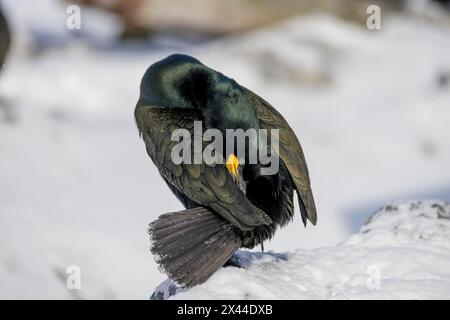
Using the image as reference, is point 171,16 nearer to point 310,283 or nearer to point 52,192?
point 52,192

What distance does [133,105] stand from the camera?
11.3m

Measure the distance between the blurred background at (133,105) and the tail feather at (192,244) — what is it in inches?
81.8

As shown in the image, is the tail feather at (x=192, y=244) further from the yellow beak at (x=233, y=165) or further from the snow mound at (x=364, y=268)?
the yellow beak at (x=233, y=165)

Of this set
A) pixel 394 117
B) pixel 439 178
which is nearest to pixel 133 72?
pixel 394 117

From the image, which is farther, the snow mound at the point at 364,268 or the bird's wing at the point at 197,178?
the bird's wing at the point at 197,178

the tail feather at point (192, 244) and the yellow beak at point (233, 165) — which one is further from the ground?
the yellow beak at point (233, 165)

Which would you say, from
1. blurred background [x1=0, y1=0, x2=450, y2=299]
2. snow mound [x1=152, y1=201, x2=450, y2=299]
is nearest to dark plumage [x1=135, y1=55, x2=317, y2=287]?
snow mound [x1=152, y1=201, x2=450, y2=299]

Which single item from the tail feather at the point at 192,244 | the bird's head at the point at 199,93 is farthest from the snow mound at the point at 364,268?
the bird's head at the point at 199,93

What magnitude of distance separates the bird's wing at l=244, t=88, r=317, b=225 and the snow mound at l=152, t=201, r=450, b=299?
26 centimetres

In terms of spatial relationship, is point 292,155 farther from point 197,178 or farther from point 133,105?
point 133,105

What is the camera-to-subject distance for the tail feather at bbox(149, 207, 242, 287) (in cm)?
397

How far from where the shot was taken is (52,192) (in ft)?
27.2

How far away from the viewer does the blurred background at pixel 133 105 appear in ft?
23.1

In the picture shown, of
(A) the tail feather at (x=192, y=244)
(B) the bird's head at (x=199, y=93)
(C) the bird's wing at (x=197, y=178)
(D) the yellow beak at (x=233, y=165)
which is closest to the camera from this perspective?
(A) the tail feather at (x=192, y=244)
